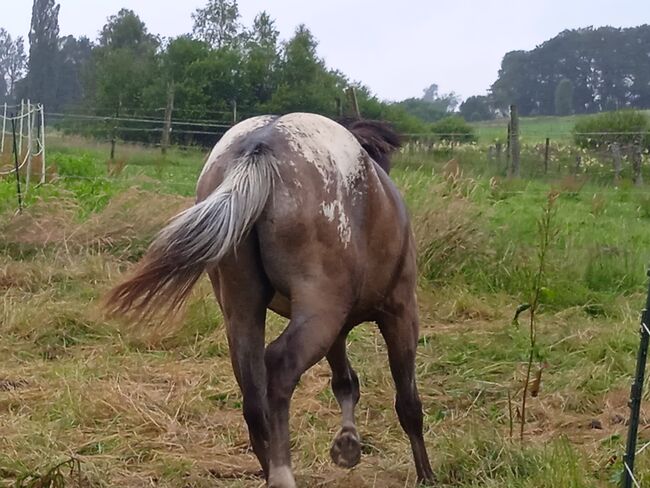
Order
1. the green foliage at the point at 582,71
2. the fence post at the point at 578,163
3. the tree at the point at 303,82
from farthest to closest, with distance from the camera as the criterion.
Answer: the green foliage at the point at 582,71 < the tree at the point at 303,82 < the fence post at the point at 578,163

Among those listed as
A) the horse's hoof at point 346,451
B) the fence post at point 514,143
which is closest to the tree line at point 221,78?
the fence post at point 514,143

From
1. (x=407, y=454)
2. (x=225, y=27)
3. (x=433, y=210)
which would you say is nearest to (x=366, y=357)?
(x=407, y=454)

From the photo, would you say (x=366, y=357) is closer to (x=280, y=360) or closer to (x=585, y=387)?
(x=585, y=387)

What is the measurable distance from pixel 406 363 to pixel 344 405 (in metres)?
0.59

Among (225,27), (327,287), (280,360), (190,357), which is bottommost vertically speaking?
(190,357)

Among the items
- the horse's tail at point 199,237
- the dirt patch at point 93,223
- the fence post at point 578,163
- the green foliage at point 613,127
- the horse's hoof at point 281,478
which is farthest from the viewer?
the green foliage at point 613,127

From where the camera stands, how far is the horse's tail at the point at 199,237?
2.57 m

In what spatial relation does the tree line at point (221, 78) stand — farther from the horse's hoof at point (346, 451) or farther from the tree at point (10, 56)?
the tree at point (10, 56)

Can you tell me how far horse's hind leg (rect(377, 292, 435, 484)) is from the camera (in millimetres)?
3241

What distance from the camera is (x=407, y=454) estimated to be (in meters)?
3.84

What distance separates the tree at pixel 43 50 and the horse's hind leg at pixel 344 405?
56.4 meters

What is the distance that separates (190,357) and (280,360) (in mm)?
3052

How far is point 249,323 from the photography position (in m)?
2.79

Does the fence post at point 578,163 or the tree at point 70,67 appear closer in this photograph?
the fence post at point 578,163
